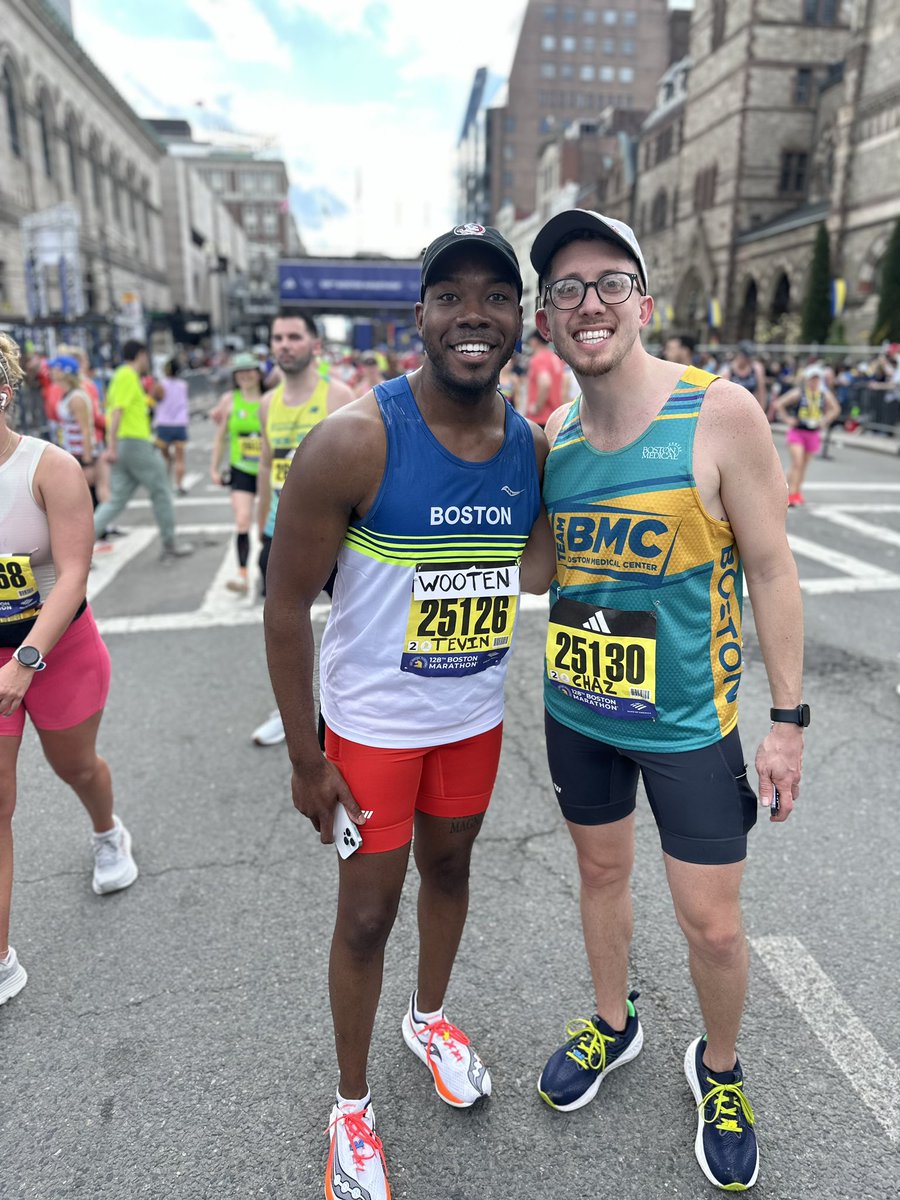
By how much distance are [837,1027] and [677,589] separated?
157cm

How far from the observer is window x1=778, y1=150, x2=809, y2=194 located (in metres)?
41.5

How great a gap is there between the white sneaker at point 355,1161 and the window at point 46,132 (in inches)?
1565

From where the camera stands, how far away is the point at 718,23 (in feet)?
140

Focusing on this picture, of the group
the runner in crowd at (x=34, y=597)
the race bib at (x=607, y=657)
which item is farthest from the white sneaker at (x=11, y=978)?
the race bib at (x=607, y=657)

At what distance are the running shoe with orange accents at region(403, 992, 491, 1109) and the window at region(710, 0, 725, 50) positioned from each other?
5248 centimetres

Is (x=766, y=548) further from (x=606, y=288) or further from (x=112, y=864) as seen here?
(x=112, y=864)

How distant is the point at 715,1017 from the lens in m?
2.10

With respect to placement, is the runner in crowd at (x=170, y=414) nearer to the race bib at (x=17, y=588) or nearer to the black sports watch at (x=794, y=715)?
the race bib at (x=17, y=588)

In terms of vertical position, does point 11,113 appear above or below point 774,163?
below

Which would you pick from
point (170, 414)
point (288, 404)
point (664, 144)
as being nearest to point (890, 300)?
point (170, 414)

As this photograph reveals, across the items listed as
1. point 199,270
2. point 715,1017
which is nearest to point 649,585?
point 715,1017

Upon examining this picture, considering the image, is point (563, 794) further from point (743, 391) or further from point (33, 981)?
point (33, 981)

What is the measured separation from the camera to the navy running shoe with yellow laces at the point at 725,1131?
1993mm

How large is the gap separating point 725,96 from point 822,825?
49095mm
